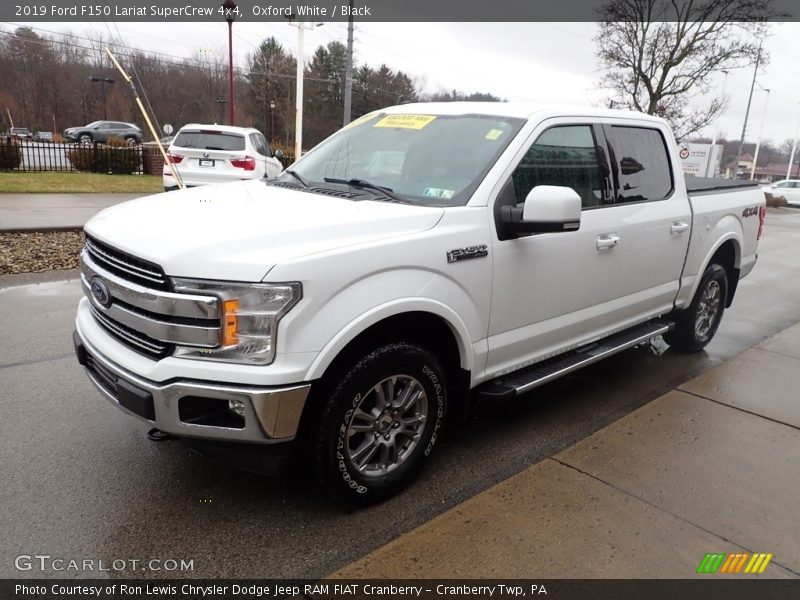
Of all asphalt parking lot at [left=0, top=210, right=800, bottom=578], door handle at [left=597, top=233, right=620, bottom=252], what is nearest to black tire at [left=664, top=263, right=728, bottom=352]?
asphalt parking lot at [left=0, top=210, right=800, bottom=578]

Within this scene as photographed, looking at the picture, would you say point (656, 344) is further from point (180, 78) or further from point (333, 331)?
point (180, 78)

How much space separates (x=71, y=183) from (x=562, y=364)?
16.0 meters

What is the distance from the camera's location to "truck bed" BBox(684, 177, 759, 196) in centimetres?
498

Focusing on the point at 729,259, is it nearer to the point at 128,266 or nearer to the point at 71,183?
the point at 128,266

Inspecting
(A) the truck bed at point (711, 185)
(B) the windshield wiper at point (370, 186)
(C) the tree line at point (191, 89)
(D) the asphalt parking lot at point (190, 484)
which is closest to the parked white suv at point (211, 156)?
(D) the asphalt parking lot at point (190, 484)

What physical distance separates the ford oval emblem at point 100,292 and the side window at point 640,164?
3.18 meters

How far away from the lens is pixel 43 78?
65.4 meters

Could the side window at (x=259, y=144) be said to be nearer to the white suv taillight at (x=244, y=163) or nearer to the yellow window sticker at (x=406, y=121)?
the white suv taillight at (x=244, y=163)

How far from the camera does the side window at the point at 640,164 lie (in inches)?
164

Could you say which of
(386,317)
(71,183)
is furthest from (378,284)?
(71,183)

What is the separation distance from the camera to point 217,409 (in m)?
2.49

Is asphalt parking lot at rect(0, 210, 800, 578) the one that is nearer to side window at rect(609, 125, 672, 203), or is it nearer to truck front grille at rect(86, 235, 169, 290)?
truck front grille at rect(86, 235, 169, 290)

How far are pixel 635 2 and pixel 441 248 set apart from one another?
895 inches

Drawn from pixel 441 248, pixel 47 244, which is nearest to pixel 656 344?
pixel 441 248
